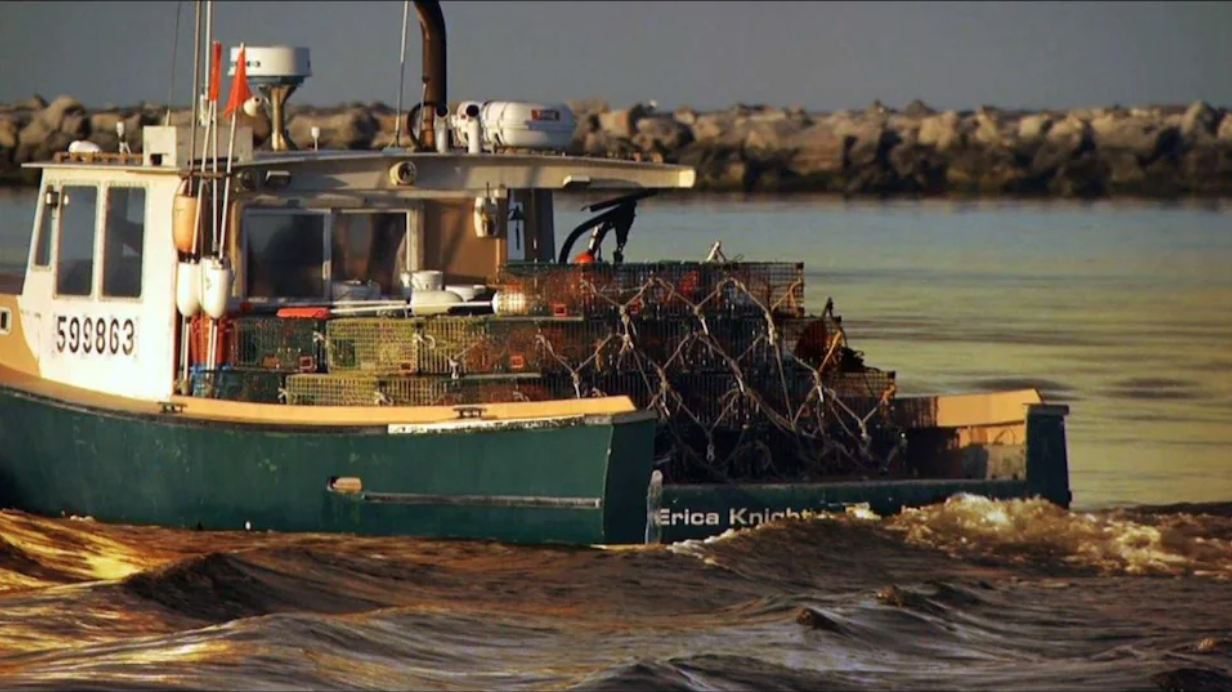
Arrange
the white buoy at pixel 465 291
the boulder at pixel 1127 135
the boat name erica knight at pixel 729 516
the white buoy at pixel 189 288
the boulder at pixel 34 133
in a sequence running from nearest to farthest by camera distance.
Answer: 1. the boat name erica knight at pixel 729 516
2. the white buoy at pixel 189 288
3. the white buoy at pixel 465 291
4. the boulder at pixel 34 133
5. the boulder at pixel 1127 135

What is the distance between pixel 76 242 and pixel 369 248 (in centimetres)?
196

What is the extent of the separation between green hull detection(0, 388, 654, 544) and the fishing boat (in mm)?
18

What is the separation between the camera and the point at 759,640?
14.5 m

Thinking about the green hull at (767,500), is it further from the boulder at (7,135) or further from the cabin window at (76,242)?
the boulder at (7,135)

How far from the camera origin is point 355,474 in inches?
664

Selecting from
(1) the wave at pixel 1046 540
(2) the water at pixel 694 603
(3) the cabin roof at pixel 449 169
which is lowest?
(2) the water at pixel 694 603

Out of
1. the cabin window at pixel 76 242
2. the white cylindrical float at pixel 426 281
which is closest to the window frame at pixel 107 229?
the cabin window at pixel 76 242

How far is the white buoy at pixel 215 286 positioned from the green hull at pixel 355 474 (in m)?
0.70

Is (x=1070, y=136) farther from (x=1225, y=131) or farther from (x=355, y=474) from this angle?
(x=355, y=474)

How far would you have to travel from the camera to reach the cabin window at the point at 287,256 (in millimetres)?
18484

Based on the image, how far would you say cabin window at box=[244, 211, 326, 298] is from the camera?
18.5 metres

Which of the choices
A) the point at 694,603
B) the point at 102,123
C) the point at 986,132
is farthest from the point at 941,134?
the point at 694,603

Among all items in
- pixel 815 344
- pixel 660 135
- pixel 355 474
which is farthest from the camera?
pixel 660 135

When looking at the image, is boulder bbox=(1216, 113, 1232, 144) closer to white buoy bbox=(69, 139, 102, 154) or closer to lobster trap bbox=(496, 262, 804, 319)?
white buoy bbox=(69, 139, 102, 154)
